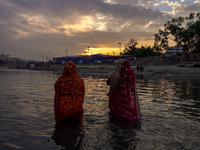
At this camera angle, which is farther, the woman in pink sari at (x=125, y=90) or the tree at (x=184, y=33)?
the tree at (x=184, y=33)

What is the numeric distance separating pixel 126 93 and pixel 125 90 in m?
0.09

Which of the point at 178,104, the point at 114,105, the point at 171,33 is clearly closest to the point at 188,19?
the point at 171,33

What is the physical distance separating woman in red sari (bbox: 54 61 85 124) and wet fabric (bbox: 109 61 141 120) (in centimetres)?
108

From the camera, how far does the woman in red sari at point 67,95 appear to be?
16.0 ft

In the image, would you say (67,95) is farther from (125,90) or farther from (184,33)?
(184,33)

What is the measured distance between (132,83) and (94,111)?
7.30 ft

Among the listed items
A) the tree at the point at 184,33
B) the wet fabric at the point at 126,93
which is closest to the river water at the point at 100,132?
the wet fabric at the point at 126,93

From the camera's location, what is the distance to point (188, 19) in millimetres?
47125

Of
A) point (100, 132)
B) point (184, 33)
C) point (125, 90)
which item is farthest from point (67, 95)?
point (184, 33)

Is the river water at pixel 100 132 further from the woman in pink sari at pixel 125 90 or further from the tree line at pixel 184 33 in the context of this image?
the tree line at pixel 184 33

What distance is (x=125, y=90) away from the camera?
504 centimetres

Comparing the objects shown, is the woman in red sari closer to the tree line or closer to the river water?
the river water

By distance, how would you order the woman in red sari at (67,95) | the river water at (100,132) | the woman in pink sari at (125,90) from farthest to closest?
the woman in pink sari at (125,90) → the woman in red sari at (67,95) → the river water at (100,132)

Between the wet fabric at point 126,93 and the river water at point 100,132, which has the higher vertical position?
the wet fabric at point 126,93
